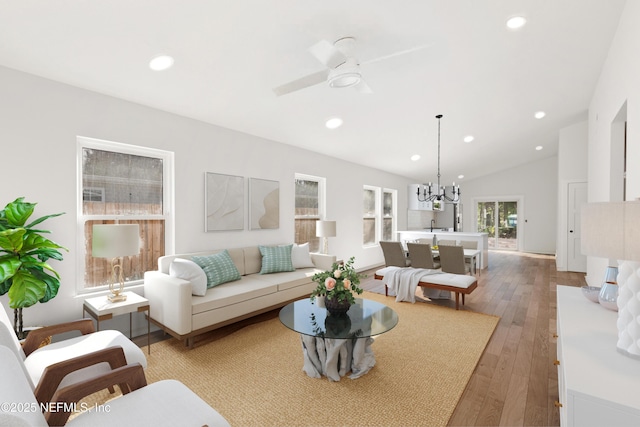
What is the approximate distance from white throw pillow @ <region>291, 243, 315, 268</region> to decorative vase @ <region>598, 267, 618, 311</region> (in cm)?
344

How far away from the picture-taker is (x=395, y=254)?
540 cm

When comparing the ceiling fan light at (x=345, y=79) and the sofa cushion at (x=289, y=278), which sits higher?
the ceiling fan light at (x=345, y=79)

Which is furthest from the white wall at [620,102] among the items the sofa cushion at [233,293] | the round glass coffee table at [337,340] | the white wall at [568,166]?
the sofa cushion at [233,293]

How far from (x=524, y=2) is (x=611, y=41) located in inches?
65.8

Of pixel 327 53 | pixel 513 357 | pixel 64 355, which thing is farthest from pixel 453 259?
pixel 64 355

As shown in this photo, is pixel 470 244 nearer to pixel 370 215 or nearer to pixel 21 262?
pixel 370 215

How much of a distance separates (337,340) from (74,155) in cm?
302

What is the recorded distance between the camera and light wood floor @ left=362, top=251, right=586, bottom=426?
2076 mm

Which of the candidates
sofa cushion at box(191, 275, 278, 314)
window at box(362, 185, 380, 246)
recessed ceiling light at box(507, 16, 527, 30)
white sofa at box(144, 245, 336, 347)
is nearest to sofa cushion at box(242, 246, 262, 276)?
white sofa at box(144, 245, 336, 347)

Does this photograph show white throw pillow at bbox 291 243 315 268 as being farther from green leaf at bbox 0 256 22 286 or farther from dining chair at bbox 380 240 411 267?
green leaf at bbox 0 256 22 286

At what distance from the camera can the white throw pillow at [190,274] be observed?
3.14m

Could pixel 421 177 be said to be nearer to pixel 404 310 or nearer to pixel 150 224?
pixel 404 310

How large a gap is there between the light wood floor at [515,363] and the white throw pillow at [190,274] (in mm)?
2487

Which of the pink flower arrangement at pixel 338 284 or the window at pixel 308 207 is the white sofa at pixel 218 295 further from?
the window at pixel 308 207
